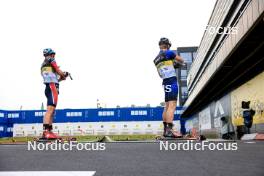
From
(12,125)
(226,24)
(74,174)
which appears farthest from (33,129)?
(74,174)

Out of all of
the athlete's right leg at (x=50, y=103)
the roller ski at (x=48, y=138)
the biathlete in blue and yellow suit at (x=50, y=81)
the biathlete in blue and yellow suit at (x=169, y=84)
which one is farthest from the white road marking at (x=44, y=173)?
the athlete's right leg at (x=50, y=103)

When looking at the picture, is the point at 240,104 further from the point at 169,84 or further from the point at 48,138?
the point at 48,138

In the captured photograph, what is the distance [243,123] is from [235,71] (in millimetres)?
3359

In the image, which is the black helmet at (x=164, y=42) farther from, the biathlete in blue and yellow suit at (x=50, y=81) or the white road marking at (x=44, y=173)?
the white road marking at (x=44, y=173)

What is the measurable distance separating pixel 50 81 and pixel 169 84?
2849 millimetres

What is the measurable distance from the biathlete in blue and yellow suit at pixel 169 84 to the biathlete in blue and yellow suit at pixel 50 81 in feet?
7.83

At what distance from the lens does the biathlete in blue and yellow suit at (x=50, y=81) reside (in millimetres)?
8188

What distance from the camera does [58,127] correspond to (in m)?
56.5

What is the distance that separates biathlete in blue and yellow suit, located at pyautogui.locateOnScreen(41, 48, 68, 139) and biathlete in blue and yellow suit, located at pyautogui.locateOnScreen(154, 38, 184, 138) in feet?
7.83

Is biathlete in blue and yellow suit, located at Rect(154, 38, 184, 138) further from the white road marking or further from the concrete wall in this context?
the concrete wall

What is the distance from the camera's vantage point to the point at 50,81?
8.42m

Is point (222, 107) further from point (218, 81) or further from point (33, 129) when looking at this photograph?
point (33, 129)

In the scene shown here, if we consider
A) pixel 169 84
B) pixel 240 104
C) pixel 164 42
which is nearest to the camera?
pixel 169 84

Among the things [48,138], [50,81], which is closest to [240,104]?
[50,81]
